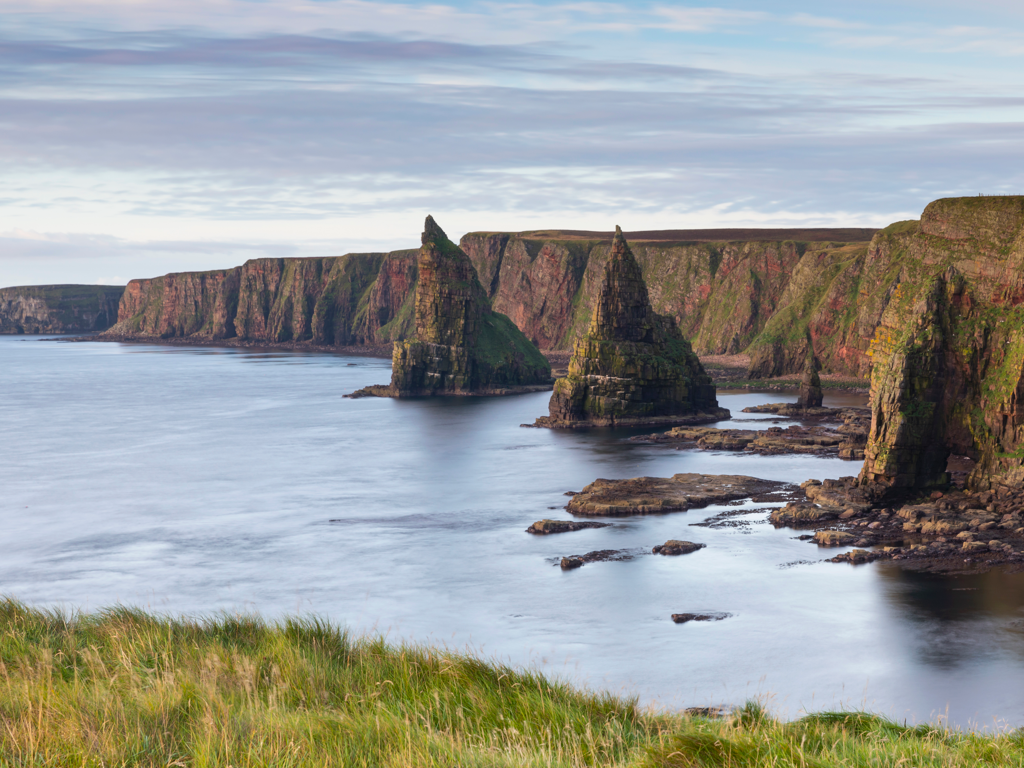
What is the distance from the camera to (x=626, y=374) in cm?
14238

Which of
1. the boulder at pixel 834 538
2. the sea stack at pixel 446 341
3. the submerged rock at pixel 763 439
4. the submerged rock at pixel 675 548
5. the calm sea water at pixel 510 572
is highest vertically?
the sea stack at pixel 446 341

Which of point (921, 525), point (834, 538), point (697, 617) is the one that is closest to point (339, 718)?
point (697, 617)

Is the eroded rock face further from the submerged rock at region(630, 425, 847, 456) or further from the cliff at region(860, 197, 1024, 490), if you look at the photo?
the cliff at region(860, 197, 1024, 490)

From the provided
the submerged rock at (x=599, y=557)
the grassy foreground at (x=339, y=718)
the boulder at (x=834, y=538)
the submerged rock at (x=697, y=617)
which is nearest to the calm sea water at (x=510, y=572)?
the submerged rock at (x=697, y=617)

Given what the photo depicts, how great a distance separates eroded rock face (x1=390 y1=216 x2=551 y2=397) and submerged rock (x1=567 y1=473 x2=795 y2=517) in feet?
331

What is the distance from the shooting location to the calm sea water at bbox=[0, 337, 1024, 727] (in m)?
45.9

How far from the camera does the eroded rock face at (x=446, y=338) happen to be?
190 m

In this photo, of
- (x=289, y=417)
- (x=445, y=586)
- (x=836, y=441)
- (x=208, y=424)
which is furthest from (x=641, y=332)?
(x=445, y=586)

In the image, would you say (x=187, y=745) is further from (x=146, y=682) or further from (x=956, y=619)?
(x=956, y=619)

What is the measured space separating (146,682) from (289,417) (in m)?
152

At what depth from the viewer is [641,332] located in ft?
478

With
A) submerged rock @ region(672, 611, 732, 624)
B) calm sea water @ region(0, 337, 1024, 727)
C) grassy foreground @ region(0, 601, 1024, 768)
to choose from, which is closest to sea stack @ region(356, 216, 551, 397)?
calm sea water @ region(0, 337, 1024, 727)

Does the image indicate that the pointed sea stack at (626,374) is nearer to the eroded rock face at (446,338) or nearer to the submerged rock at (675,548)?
the eroded rock face at (446,338)

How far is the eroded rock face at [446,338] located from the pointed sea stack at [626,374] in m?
47.2
